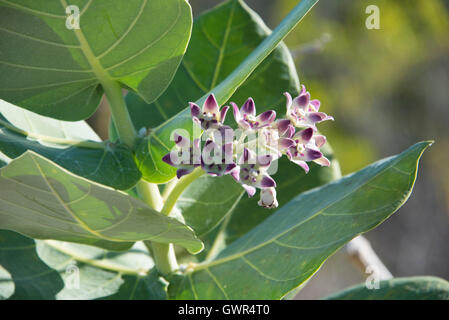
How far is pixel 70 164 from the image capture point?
2.76 feet

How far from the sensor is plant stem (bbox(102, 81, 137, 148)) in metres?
0.89

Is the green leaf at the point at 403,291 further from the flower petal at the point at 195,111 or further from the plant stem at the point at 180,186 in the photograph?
the flower petal at the point at 195,111

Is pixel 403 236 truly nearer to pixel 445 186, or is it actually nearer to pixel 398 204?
pixel 445 186

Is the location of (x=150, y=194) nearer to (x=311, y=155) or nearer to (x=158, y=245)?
(x=158, y=245)

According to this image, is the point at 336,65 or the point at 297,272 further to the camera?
the point at 336,65

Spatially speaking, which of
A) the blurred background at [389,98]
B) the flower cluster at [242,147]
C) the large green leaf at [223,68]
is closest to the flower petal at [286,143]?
the flower cluster at [242,147]

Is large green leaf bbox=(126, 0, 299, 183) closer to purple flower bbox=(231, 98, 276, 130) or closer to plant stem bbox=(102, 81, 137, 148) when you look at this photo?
plant stem bbox=(102, 81, 137, 148)

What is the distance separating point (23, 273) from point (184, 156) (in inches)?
16.8

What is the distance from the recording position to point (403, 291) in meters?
1.03

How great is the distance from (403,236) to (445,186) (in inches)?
17.7

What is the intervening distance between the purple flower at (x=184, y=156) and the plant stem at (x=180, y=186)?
0.15 feet

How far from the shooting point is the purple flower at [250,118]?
0.77m

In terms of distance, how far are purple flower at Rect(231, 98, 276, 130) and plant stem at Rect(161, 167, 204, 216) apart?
91mm
